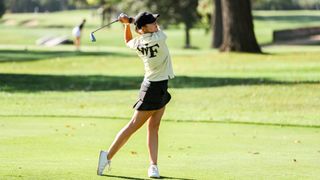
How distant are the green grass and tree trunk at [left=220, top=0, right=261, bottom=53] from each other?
3.07 feet

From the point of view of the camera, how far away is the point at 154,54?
434 inches

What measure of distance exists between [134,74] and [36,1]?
4418 inches

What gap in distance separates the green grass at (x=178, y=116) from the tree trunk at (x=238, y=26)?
3.07 feet

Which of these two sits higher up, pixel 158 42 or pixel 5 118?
pixel 158 42

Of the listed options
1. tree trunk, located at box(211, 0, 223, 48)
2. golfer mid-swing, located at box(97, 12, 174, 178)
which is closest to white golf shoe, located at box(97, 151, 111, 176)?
golfer mid-swing, located at box(97, 12, 174, 178)

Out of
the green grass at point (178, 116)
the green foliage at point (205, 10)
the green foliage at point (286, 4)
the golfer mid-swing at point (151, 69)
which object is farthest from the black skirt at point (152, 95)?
the green foliage at point (286, 4)

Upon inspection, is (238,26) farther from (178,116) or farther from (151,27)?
(151,27)

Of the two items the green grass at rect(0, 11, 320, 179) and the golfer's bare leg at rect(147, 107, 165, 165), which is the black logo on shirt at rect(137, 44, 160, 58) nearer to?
the golfer's bare leg at rect(147, 107, 165, 165)

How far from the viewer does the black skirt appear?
11102 mm

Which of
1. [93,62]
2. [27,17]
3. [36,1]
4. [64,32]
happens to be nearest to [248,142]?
[93,62]

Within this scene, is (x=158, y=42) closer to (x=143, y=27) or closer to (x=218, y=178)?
(x=143, y=27)

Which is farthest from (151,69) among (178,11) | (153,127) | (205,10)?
(178,11)

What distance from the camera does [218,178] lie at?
11.1 m

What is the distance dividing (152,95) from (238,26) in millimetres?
28268
